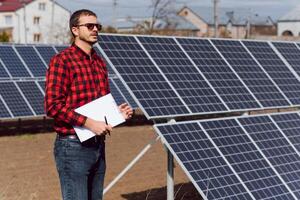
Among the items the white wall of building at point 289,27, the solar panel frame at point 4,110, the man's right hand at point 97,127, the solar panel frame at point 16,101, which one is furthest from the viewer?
the white wall of building at point 289,27

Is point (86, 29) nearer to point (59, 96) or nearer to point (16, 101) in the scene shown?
point (59, 96)

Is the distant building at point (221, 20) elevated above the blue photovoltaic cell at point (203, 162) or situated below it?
below

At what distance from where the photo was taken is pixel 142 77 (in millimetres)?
8531

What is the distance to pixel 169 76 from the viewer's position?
8891 mm

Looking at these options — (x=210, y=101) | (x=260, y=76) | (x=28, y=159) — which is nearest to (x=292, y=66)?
(x=260, y=76)

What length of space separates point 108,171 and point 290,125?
442 centimetres

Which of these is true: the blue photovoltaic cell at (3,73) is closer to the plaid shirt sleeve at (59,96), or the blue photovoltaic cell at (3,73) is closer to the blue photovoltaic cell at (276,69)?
the blue photovoltaic cell at (276,69)

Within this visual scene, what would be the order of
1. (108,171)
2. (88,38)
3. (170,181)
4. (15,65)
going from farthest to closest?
(15,65), (108,171), (170,181), (88,38)

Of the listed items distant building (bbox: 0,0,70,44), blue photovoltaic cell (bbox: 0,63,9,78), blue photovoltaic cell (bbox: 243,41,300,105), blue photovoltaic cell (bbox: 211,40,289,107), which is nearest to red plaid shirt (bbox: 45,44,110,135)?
blue photovoltaic cell (bbox: 211,40,289,107)

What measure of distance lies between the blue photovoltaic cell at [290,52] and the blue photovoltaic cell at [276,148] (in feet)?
9.02

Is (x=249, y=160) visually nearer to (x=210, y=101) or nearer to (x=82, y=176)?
(x=210, y=101)

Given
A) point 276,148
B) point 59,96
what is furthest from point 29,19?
point 59,96

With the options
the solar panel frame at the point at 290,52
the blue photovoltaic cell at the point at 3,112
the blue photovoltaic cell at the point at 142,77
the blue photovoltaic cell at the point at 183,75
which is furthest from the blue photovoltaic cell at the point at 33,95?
the blue photovoltaic cell at the point at 142,77

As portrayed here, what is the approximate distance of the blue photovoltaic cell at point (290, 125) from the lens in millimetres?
8781
